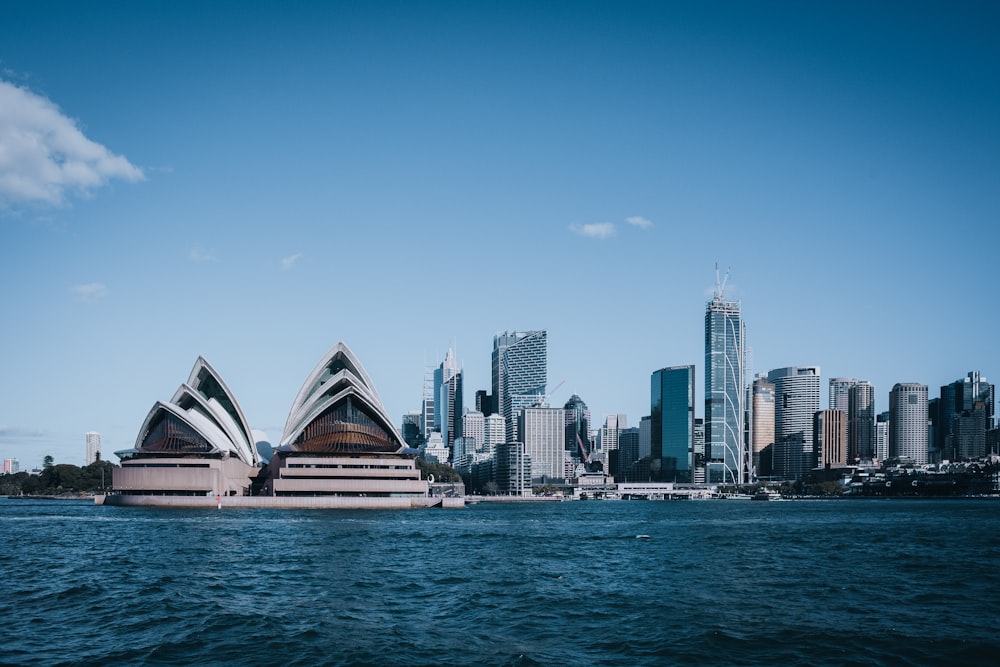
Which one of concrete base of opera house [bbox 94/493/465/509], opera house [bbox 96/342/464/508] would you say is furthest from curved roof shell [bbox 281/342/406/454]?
concrete base of opera house [bbox 94/493/465/509]

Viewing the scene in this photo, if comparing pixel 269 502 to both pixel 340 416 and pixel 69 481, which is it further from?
pixel 69 481

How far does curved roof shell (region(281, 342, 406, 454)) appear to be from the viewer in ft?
345

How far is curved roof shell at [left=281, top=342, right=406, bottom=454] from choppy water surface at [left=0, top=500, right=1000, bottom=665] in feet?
184

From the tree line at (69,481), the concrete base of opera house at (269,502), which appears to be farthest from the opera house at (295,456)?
the tree line at (69,481)

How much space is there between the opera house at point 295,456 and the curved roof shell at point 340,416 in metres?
0.12

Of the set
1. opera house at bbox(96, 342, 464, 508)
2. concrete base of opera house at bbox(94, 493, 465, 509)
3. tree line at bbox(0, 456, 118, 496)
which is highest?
opera house at bbox(96, 342, 464, 508)

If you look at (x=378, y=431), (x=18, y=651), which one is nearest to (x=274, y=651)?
(x=18, y=651)

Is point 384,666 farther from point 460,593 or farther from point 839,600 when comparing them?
point 839,600

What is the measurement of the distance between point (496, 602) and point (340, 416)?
8309 cm

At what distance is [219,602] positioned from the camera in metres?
26.1

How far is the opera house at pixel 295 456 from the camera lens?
331 ft

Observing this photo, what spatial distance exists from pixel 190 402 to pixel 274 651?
96.3m

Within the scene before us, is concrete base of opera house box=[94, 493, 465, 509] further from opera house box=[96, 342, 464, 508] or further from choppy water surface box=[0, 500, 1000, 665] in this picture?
choppy water surface box=[0, 500, 1000, 665]

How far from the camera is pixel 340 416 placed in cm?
10762
